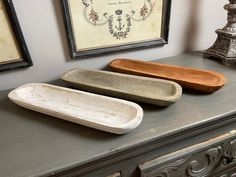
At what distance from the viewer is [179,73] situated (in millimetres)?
646

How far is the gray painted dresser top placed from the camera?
1.28 ft

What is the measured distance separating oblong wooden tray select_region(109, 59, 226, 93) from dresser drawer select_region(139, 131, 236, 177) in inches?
5.2

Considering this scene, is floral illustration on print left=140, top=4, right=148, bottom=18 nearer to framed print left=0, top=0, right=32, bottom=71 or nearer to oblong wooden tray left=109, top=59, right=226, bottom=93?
oblong wooden tray left=109, top=59, right=226, bottom=93

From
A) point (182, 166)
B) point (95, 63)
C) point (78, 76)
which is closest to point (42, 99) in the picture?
point (78, 76)

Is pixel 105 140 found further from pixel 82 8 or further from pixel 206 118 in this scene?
pixel 82 8

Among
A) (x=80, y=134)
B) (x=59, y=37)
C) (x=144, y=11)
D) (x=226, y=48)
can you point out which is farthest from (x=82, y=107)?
(x=226, y=48)

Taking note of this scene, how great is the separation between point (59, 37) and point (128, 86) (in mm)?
263

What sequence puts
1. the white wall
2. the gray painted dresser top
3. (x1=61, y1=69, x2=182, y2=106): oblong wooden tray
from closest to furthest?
the gray painted dresser top
(x1=61, y1=69, x2=182, y2=106): oblong wooden tray
the white wall

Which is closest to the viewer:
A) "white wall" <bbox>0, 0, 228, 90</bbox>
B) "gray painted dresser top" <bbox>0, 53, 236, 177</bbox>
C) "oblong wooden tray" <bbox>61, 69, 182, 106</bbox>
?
"gray painted dresser top" <bbox>0, 53, 236, 177</bbox>

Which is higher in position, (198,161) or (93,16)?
(93,16)

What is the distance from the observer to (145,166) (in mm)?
465

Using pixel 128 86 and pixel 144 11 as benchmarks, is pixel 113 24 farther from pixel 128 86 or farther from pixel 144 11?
pixel 128 86

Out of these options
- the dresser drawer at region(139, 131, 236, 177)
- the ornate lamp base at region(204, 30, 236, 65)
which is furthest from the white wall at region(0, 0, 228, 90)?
the dresser drawer at region(139, 131, 236, 177)

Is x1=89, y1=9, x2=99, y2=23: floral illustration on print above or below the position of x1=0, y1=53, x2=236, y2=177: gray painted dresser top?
above
